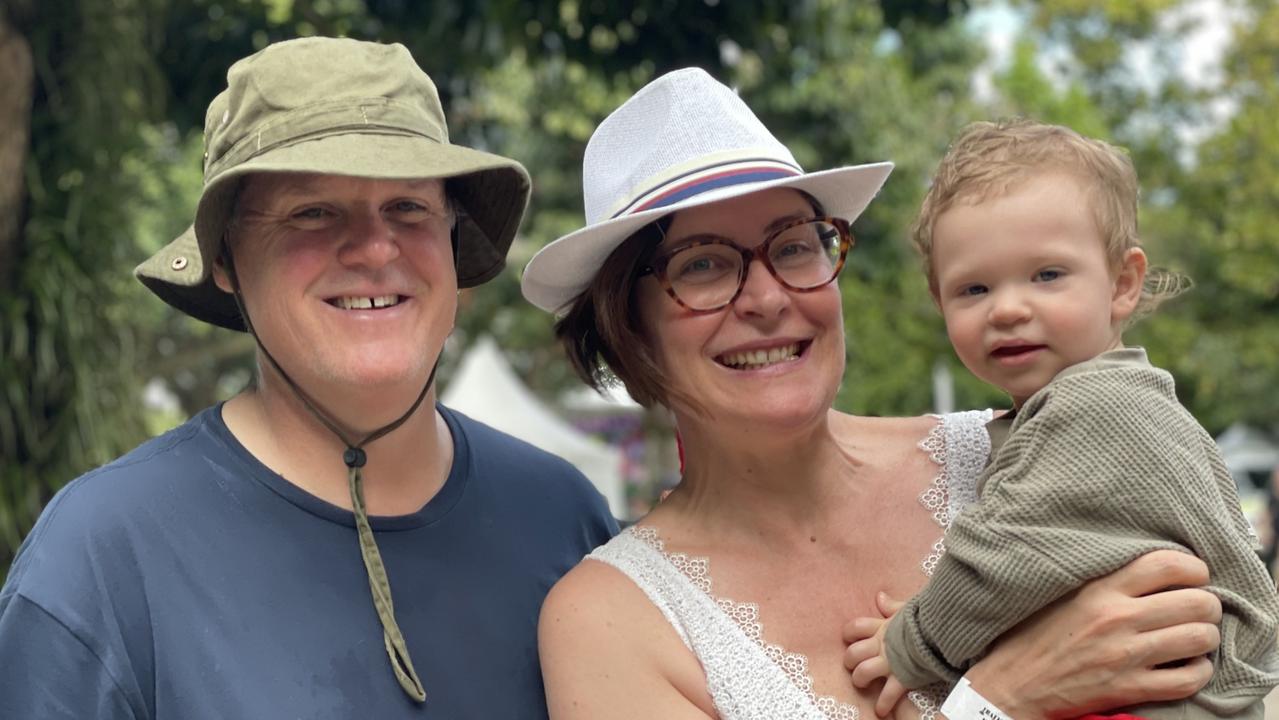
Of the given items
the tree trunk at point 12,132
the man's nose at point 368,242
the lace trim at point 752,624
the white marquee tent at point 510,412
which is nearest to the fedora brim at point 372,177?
the man's nose at point 368,242

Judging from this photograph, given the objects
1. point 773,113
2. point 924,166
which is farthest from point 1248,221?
point 773,113

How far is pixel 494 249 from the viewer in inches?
113

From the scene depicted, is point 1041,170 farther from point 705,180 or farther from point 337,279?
point 337,279

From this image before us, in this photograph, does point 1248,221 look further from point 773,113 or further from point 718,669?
point 718,669

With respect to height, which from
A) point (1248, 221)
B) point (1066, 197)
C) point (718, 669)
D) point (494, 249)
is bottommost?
point (1248, 221)

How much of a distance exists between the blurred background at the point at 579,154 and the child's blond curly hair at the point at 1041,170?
1.03 metres

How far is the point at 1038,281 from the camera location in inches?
99.5

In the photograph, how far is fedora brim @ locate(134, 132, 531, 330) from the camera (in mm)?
2286

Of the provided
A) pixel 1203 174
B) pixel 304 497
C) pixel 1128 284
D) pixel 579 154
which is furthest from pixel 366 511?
pixel 1203 174

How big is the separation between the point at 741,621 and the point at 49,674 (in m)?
1.16

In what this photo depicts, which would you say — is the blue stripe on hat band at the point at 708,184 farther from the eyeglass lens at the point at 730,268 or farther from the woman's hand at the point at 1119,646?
the woman's hand at the point at 1119,646

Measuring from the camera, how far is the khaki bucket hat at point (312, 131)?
7.57 feet

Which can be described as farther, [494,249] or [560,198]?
[560,198]

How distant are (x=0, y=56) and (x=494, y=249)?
3206mm
